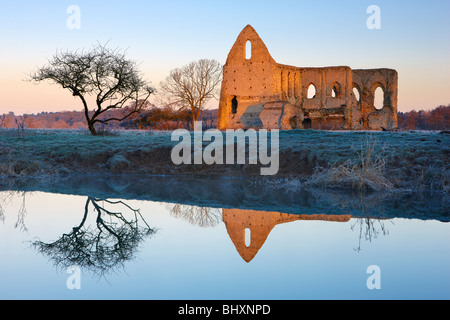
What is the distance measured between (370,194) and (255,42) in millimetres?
25756

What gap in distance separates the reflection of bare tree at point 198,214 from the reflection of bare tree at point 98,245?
768 mm

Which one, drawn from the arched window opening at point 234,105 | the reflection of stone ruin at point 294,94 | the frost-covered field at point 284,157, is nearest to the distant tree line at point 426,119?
the reflection of stone ruin at point 294,94

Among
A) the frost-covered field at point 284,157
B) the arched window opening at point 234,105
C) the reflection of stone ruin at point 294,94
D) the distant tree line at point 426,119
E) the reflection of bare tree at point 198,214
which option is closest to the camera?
the reflection of bare tree at point 198,214

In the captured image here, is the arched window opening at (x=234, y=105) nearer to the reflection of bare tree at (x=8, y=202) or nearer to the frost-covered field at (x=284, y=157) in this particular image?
the frost-covered field at (x=284, y=157)

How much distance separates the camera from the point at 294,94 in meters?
38.2

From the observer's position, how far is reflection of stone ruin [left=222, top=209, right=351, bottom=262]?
19.0ft

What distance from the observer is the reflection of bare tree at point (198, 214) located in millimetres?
7716

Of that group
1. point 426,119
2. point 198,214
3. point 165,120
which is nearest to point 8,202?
point 198,214

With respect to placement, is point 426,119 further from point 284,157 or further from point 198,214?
point 198,214

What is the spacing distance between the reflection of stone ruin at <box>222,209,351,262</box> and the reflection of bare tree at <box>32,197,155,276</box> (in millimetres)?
1211

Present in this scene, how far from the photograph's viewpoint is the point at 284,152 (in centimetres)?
1623

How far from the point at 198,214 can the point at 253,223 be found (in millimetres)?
1272

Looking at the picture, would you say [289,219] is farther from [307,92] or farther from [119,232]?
[307,92]

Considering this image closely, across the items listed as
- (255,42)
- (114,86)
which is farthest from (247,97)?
(114,86)
